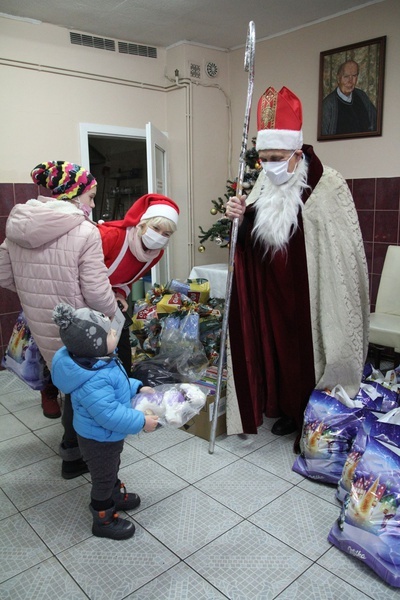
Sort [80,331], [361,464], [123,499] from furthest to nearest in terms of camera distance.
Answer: [123,499], [361,464], [80,331]

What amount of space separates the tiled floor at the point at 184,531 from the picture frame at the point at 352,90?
2.45m

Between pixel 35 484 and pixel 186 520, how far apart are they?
0.75m

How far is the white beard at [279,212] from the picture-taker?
7.30ft

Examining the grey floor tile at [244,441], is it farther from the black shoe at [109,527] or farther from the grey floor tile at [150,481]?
the black shoe at [109,527]

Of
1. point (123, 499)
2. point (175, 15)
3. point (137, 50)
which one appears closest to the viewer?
point (123, 499)

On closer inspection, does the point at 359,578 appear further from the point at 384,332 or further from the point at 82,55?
the point at 82,55

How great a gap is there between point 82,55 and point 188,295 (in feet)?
6.98

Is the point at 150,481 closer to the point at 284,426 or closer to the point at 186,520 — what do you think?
the point at 186,520

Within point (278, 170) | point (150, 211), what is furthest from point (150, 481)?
point (278, 170)

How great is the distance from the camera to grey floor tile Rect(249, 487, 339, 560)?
67.8 inches

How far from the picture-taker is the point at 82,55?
374cm

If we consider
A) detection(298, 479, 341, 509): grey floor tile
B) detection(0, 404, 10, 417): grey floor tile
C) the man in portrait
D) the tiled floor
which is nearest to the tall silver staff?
the tiled floor

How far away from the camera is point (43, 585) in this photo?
5.13 feet

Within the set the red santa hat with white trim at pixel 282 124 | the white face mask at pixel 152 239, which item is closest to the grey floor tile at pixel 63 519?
the white face mask at pixel 152 239
